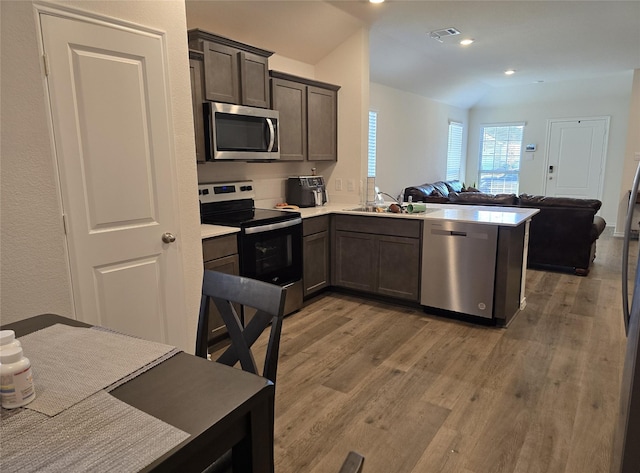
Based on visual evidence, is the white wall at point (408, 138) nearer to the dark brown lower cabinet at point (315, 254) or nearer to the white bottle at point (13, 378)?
the dark brown lower cabinet at point (315, 254)

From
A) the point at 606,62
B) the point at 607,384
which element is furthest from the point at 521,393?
the point at 606,62

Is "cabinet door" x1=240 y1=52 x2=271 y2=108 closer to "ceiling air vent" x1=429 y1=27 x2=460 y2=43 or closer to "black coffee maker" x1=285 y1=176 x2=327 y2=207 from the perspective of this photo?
"black coffee maker" x1=285 y1=176 x2=327 y2=207

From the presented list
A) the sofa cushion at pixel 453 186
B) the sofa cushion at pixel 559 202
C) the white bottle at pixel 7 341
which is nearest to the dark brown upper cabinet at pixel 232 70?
the white bottle at pixel 7 341

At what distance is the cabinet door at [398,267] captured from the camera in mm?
3658

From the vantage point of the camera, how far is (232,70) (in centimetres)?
325

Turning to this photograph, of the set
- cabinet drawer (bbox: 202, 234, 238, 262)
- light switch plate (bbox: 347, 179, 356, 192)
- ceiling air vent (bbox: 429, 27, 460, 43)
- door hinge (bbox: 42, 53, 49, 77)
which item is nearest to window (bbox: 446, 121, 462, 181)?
ceiling air vent (bbox: 429, 27, 460, 43)

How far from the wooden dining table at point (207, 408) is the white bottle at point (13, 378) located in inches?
6.9

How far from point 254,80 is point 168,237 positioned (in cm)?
171

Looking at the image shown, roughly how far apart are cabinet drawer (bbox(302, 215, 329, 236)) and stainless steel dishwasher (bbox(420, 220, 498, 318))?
96 cm

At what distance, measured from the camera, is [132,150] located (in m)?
2.20

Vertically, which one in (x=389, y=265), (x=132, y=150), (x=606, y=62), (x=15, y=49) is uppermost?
(x=606, y=62)

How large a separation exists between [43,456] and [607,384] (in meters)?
2.86

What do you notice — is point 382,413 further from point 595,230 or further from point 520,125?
point 520,125

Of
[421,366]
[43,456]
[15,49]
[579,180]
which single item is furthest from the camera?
[579,180]
